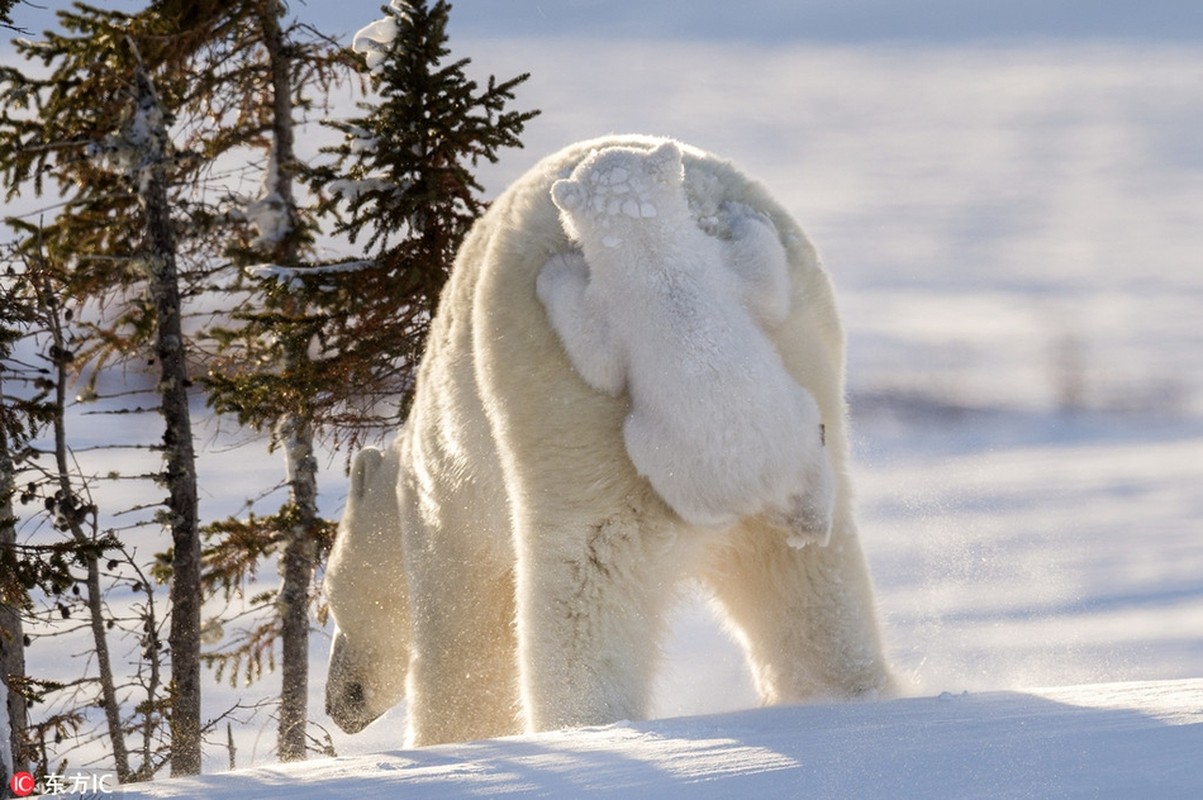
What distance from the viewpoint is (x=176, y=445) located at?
Result: 406 inches

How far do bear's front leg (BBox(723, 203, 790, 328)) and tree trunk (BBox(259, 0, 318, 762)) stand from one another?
681 centimetres

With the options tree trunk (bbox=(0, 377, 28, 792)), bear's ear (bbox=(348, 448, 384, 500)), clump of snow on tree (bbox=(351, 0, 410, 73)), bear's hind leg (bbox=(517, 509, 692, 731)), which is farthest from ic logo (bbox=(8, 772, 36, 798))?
clump of snow on tree (bbox=(351, 0, 410, 73))

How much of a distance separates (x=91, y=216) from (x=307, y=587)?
371cm

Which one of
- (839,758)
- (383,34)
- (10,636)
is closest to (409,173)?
(383,34)

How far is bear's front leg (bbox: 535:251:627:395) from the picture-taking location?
14.4 ft

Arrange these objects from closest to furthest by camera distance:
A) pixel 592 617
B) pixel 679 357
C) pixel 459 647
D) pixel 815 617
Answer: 1. pixel 679 357
2. pixel 592 617
3. pixel 815 617
4. pixel 459 647

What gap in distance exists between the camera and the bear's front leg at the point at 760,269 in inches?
177

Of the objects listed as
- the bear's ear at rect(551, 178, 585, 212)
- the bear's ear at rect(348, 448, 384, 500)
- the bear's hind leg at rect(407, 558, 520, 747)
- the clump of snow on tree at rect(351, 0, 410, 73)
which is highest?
the clump of snow on tree at rect(351, 0, 410, 73)

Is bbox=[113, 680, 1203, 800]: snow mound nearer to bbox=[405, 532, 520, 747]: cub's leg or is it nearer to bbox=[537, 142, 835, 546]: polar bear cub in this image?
bbox=[537, 142, 835, 546]: polar bear cub

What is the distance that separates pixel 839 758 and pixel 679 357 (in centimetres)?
141

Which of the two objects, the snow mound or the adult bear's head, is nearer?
the snow mound

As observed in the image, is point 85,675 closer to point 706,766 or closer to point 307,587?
point 307,587

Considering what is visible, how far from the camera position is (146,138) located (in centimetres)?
1047

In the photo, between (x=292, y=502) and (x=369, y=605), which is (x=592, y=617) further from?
(x=292, y=502)
